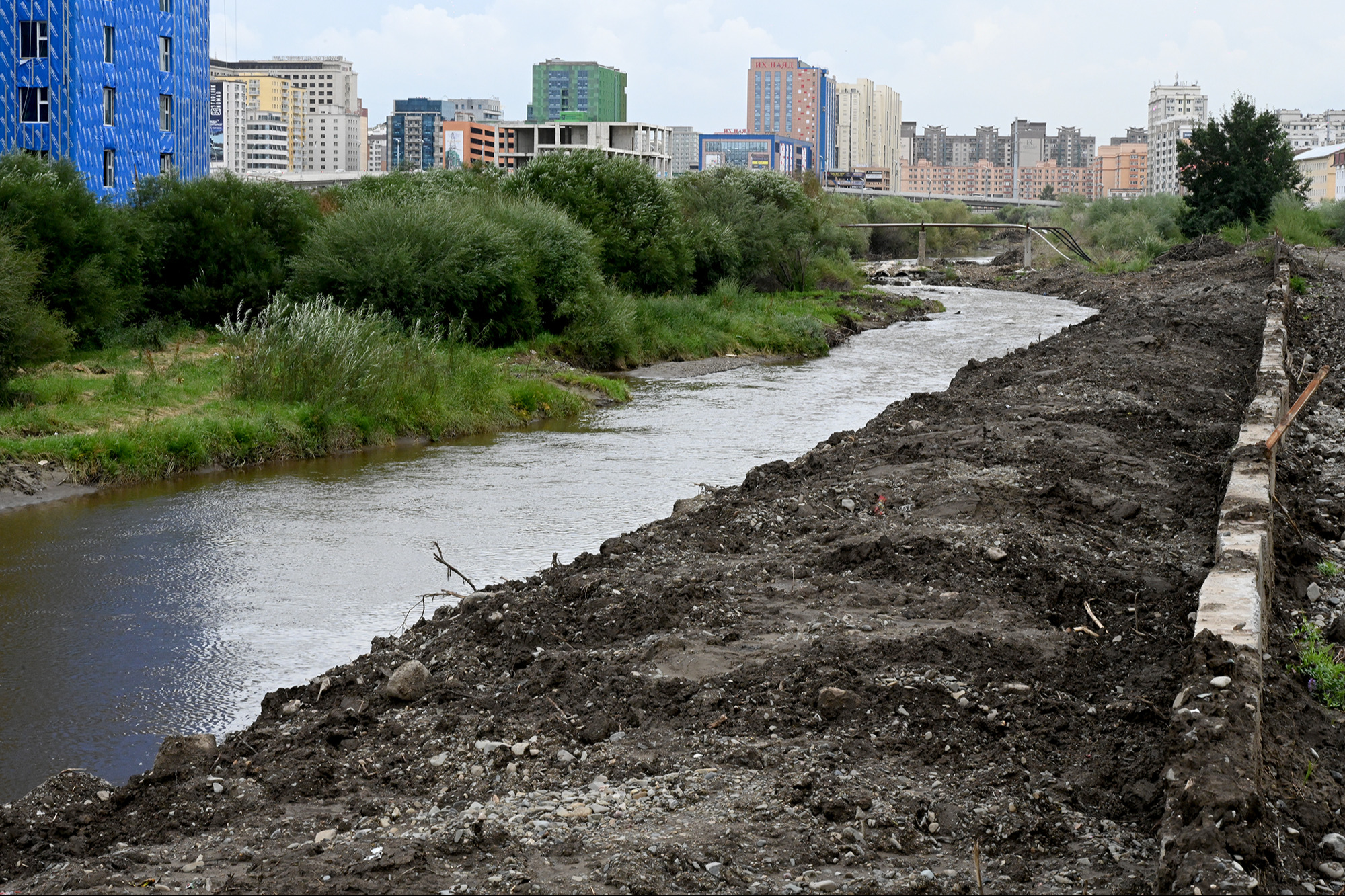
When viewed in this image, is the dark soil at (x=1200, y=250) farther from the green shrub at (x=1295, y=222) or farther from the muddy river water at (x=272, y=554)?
the muddy river water at (x=272, y=554)

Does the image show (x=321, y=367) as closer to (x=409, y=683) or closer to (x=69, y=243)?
(x=69, y=243)

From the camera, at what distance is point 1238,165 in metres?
59.1

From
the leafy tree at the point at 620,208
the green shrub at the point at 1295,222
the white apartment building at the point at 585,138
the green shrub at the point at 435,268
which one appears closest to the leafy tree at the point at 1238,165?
the green shrub at the point at 1295,222

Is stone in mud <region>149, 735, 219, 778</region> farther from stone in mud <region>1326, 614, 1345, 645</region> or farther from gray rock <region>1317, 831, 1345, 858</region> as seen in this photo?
stone in mud <region>1326, 614, 1345, 645</region>

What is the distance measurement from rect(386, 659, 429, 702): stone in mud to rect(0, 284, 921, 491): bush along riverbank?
30.1 feet

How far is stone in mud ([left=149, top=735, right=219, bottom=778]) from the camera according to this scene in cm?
588

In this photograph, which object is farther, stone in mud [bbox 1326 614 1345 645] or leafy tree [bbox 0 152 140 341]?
leafy tree [bbox 0 152 140 341]

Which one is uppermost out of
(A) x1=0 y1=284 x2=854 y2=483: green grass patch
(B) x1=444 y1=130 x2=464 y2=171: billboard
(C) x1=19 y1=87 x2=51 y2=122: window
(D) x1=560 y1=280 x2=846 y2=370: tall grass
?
(B) x1=444 y1=130 x2=464 y2=171: billboard

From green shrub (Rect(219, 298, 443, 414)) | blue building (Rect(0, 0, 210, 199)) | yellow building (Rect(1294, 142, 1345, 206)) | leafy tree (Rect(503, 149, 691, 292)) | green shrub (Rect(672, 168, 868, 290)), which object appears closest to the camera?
green shrub (Rect(219, 298, 443, 414))

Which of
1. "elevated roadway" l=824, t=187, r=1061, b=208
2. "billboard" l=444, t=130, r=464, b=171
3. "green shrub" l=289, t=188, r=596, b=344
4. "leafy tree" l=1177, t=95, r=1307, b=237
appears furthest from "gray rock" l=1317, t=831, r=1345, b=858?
"billboard" l=444, t=130, r=464, b=171

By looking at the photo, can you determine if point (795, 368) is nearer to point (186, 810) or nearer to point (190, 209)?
point (190, 209)

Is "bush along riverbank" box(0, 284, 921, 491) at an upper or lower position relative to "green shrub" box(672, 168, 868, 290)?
lower

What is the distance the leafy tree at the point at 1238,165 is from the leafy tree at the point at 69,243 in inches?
1991

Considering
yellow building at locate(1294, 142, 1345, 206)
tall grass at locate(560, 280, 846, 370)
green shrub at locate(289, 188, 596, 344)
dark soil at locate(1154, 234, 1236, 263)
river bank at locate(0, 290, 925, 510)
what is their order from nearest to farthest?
river bank at locate(0, 290, 925, 510) → green shrub at locate(289, 188, 596, 344) → tall grass at locate(560, 280, 846, 370) → dark soil at locate(1154, 234, 1236, 263) → yellow building at locate(1294, 142, 1345, 206)
